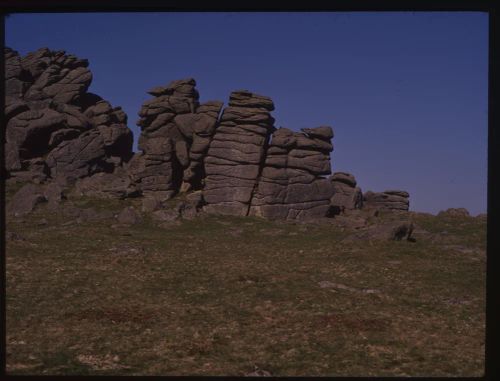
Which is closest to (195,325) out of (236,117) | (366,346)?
(366,346)

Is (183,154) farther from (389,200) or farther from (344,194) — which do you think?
(389,200)

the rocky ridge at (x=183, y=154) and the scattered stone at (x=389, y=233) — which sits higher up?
the rocky ridge at (x=183, y=154)

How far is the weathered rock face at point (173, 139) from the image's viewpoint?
7519 cm

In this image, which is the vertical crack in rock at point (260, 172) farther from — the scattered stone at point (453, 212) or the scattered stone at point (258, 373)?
the scattered stone at point (258, 373)

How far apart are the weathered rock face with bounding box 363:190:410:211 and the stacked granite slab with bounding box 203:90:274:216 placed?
23497 millimetres

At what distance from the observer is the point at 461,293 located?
2688cm

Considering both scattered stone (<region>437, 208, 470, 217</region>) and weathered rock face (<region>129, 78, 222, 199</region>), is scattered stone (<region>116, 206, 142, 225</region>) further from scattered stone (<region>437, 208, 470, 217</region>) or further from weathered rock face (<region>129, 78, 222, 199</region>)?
scattered stone (<region>437, 208, 470, 217</region>)

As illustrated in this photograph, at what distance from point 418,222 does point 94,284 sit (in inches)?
1935

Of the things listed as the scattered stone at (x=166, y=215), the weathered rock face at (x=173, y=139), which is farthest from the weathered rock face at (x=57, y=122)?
the scattered stone at (x=166, y=215)

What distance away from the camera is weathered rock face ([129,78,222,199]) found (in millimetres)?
75188

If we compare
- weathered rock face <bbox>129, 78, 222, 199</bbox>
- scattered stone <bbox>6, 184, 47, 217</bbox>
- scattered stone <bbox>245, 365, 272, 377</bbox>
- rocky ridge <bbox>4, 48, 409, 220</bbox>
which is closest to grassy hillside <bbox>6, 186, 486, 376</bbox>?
scattered stone <bbox>245, 365, 272, 377</bbox>

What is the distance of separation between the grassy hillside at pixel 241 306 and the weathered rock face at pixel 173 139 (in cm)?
2952

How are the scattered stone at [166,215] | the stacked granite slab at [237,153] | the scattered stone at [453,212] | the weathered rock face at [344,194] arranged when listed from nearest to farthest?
1. the scattered stone at [166,215]
2. the stacked granite slab at [237,153]
3. the scattered stone at [453,212]
4. the weathered rock face at [344,194]

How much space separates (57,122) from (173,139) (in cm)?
2014
